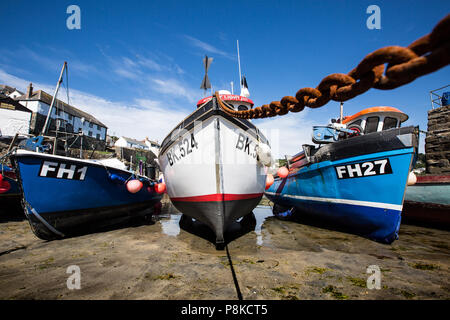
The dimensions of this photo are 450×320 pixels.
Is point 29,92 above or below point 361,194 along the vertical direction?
above

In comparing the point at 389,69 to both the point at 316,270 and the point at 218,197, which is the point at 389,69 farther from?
the point at 218,197

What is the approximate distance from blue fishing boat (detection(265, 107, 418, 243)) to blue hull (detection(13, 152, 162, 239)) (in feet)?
22.2

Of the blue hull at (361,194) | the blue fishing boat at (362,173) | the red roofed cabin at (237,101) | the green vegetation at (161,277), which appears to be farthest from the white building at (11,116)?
the blue hull at (361,194)

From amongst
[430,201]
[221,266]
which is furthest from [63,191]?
[430,201]

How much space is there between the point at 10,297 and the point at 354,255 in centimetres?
573

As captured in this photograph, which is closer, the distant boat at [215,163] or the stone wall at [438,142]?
the distant boat at [215,163]

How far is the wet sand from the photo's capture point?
8.81 feet

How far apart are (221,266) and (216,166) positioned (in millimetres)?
2057

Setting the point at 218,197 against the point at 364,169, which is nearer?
the point at 218,197

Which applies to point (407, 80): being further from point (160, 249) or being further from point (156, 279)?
point (160, 249)

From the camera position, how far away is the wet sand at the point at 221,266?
269 cm

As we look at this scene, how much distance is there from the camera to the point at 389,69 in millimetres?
1084

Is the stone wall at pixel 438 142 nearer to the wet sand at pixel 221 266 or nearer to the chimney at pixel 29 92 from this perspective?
the wet sand at pixel 221 266

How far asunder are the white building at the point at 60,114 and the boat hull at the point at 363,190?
31.2m
